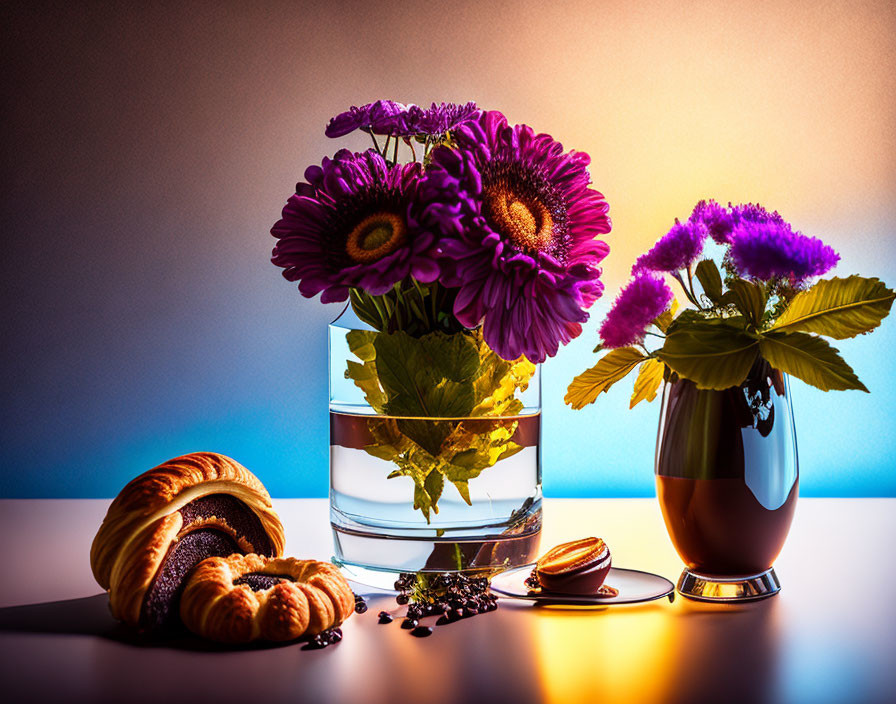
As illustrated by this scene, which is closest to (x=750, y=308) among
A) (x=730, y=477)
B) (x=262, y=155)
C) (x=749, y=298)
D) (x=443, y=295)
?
(x=749, y=298)

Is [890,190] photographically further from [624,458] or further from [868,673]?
[868,673]

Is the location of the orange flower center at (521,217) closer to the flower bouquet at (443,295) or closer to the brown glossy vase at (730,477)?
the flower bouquet at (443,295)

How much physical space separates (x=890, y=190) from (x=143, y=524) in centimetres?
112

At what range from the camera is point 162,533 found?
61cm

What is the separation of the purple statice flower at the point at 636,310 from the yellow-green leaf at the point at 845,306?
11cm

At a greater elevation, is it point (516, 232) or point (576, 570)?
point (516, 232)

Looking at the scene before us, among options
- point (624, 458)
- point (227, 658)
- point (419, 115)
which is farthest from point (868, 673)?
point (624, 458)

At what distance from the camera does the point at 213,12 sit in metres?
1.23

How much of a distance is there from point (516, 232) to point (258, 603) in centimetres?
32

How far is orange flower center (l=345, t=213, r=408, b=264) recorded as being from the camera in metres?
0.66

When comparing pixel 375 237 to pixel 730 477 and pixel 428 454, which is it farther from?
pixel 730 477

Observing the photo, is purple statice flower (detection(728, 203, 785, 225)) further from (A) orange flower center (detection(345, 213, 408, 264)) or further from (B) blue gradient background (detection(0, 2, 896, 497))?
(B) blue gradient background (detection(0, 2, 896, 497))

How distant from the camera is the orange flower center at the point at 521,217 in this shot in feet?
2.18

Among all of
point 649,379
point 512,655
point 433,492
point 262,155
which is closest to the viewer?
point 512,655
